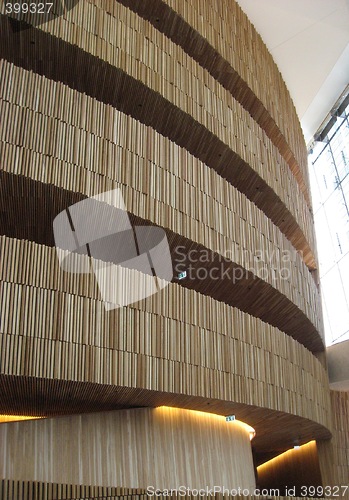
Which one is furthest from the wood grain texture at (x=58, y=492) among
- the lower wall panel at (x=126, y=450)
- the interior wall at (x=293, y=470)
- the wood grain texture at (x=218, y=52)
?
the interior wall at (x=293, y=470)

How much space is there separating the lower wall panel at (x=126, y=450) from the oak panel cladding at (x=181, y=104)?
20.5ft

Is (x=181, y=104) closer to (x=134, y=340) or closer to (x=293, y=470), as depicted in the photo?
(x=134, y=340)

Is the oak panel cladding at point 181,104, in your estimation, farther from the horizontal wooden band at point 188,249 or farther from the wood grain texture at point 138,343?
the wood grain texture at point 138,343

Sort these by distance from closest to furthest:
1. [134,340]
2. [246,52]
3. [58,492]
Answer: [58,492] < [134,340] < [246,52]

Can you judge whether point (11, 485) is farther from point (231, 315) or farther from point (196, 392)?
point (231, 315)

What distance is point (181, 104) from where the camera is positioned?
1399 cm

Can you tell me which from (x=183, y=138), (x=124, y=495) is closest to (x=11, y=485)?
(x=124, y=495)

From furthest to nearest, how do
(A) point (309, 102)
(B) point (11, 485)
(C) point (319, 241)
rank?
(C) point (319, 241)
(A) point (309, 102)
(B) point (11, 485)

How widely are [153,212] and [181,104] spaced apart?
10.7ft

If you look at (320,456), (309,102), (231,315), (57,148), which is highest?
(309,102)

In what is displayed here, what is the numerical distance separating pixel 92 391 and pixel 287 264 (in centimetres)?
756

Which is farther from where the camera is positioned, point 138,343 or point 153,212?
point 153,212

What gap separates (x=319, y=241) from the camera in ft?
80.8

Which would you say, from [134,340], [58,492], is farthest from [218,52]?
[58,492]
